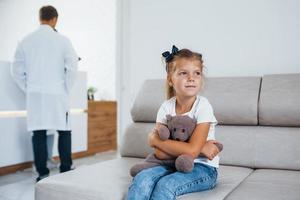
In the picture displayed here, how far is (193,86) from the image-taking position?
1.43 meters

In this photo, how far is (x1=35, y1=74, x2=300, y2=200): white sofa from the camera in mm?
1399

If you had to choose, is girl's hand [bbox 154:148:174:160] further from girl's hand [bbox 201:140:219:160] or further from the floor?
the floor

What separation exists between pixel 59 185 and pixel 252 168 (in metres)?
0.93

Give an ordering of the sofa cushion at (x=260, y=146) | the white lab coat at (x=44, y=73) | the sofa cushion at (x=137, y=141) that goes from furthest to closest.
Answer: the white lab coat at (x=44, y=73)
the sofa cushion at (x=137, y=141)
the sofa cushion at (x=260, y=146)

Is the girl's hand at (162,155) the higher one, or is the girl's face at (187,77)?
the girl's face at (187,77)

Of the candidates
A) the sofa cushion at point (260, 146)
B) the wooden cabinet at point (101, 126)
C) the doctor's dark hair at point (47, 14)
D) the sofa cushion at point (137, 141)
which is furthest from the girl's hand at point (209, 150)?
the wooden cabinet at point (101, 126)

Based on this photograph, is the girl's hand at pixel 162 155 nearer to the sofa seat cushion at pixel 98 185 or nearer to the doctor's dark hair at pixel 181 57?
the sofa seat cushion at pixel 98 185

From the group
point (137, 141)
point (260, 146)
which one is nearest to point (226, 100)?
point (260, 146)

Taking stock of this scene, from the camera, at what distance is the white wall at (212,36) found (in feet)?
6.65

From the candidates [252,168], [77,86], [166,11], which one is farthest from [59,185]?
[77,86]

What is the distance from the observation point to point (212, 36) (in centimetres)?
222

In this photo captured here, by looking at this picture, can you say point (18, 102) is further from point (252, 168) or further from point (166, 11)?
point (252, 168)

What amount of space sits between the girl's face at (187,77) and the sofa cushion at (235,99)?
1.32 feet

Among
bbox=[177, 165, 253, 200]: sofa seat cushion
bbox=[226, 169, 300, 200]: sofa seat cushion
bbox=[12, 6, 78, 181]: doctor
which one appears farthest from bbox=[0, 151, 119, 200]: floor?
bbox=[226, 169, 300, 200]: sofa seat cushion
